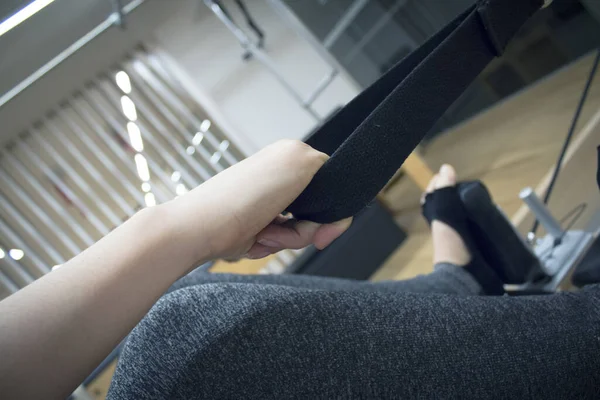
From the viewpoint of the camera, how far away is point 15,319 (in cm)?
23

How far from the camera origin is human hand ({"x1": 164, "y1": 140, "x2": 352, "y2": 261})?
31cm

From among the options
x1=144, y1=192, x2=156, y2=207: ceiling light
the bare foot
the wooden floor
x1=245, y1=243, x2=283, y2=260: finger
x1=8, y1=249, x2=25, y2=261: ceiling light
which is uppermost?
x1=8, y1=249, x2=25, y2=261: ceiling light

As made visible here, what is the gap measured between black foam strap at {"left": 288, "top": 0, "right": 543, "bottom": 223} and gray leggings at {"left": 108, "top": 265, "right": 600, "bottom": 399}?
3.8 inches

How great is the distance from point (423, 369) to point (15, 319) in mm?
256

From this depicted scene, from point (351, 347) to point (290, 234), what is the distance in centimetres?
13

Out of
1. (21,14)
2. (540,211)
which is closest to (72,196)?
(21,14)

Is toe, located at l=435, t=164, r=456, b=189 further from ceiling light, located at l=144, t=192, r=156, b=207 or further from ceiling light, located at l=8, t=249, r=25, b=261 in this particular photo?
ceiling light, located at l=8, t=249, r=25, b=261

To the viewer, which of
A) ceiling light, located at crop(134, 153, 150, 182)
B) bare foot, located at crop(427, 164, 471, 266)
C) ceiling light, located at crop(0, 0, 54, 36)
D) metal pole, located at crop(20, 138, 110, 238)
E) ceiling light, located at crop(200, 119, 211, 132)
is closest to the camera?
ceiling light, located at crop(0, 0, 54, 36)

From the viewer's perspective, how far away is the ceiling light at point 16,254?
1080 mm

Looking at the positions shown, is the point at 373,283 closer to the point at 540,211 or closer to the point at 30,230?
the point at 540,211

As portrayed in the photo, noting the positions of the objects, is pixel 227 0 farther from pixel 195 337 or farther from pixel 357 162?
pixel 195 337

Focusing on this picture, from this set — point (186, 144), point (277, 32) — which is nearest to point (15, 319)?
point (186, 144)

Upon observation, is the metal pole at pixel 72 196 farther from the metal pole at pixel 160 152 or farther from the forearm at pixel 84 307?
the forearm at pixel 84 307

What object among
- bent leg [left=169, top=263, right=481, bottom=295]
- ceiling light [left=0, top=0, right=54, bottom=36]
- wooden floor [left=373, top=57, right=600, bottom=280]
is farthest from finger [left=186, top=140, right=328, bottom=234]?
wooden floor [left=373, top=57, right=600, bottom=280]
